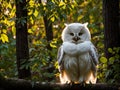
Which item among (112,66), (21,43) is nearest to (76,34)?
(112,66)

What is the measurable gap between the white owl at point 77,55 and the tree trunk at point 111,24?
1.03 m

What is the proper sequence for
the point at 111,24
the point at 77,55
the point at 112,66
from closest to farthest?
1. the point at 77,55
2. the point at 112,66
3. the point at 111,24

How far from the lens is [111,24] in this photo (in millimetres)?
7520

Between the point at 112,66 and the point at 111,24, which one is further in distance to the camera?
the point at 111,24

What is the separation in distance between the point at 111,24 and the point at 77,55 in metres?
1.45

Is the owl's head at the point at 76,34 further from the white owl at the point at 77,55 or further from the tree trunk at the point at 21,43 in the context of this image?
the tree trunk at the point at 21,43

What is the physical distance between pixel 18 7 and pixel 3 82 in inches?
67.4

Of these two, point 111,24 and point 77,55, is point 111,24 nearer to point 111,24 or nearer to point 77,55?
point 111,24

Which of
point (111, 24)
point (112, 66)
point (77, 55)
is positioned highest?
point (111, 24)

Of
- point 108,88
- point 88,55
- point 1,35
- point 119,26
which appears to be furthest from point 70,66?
point 119,26

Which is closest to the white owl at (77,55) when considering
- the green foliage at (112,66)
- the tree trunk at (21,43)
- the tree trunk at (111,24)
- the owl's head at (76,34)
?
the owl's head at (76,34)

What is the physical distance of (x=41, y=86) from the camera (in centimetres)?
604

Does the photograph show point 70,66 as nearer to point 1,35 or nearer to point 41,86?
point 41,86

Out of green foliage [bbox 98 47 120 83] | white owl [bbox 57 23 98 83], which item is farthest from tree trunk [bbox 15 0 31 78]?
green foliage [bbox 98 47 120 83]
